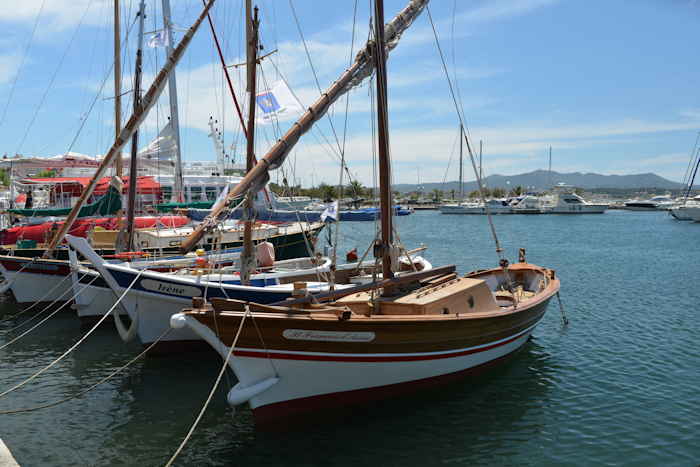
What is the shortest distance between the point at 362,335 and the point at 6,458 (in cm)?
620

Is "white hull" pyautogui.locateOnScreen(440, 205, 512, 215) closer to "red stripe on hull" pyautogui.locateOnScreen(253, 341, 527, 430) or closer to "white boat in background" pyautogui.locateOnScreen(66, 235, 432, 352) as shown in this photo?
"white boat in background" pyautogui.locateOnScreen(66, 235, 432, 352)

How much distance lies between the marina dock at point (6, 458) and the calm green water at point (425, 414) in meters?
0.34

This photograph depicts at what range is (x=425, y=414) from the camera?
10.6 meters

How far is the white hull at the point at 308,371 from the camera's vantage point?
9227 mm

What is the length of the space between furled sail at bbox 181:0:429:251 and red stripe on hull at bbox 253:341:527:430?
474 cm

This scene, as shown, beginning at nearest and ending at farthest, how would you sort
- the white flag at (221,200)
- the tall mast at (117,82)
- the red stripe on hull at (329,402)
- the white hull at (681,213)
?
the red stripe on hull at (329,402)
the white flag at (221,200)
the tall mast at (117,82)
the white hull at (681,213)

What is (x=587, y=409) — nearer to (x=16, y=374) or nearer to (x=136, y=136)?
(x=16, y=374)

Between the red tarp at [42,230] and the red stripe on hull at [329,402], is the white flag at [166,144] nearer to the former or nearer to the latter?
the red tarp at [42,230]

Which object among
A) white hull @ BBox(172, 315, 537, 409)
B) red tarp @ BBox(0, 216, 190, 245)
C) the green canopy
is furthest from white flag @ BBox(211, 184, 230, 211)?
the green canopy

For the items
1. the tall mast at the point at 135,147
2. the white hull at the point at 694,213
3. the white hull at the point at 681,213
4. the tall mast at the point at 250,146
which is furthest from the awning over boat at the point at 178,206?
the white hull at the point at 681,213

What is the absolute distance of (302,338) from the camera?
30.1 ft

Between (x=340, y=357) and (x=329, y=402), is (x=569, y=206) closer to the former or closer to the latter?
(x=329, y=402)

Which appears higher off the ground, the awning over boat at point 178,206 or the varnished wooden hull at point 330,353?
the awning over boat at point 178,206

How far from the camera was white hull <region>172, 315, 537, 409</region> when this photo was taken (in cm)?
923
